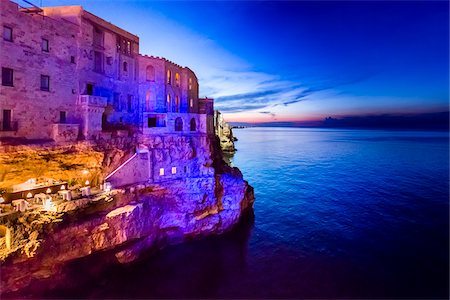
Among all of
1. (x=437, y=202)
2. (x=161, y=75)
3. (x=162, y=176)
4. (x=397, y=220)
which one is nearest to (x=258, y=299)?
(x=162, y=176)

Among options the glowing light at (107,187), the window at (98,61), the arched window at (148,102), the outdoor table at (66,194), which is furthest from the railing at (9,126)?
the arched window at (148,102)

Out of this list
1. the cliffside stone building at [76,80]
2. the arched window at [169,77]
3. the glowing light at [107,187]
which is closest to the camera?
the cliffside stone building at [76,80]

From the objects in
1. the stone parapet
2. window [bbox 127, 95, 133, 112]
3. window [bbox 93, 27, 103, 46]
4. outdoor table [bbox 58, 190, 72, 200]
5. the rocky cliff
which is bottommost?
the rocky cliff

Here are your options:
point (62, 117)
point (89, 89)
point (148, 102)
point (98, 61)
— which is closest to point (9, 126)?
point (62, 117)

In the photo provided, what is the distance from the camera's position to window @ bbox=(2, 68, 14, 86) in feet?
65.9

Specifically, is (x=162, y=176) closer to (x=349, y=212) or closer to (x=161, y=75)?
(x=161, y=75)

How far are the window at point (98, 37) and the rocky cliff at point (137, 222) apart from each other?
51.6 feet

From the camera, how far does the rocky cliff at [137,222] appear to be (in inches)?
733

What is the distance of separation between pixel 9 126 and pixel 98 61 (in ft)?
37.4

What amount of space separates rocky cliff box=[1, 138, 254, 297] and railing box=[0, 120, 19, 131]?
24.4 feet

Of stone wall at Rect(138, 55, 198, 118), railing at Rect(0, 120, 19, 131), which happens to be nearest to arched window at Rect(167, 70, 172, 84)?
stone wall at Rect(138, 55, 198, 118)

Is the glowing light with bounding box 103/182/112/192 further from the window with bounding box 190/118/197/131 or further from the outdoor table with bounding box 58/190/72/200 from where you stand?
the window with bounding box 190/118/197/131

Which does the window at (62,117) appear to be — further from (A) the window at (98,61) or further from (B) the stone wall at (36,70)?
(A) the window at (98,61)

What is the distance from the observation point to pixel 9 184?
20438 millimetres
